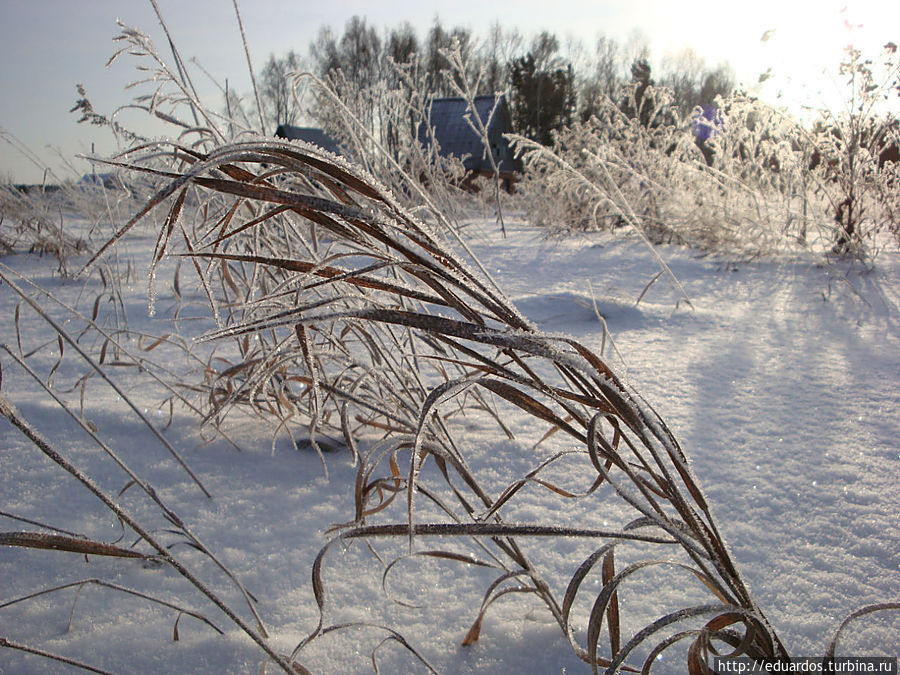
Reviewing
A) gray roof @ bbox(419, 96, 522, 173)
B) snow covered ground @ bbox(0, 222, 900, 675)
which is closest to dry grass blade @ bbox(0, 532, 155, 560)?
snow covered ground @ bbox(0, 222, 900, 675)

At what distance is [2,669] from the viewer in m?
0.53

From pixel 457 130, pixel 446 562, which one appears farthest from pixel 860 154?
pixel 457 130

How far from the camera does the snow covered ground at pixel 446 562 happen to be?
1.90ft

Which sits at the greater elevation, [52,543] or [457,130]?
[457,130]

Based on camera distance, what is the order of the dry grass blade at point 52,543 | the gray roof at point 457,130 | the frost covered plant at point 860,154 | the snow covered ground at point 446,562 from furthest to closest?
the gray roof at point 457,130, the frost covered plant at point 860,154, the snow covered ground at point 446,562, the dry grass blade at point 52,543

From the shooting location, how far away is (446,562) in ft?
2.40

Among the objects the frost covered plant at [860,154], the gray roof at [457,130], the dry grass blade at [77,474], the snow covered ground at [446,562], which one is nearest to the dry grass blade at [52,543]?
the dry grass blade at [77,474]

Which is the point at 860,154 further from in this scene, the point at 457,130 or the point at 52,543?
the point at 457,130

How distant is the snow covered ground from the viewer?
1.90ft

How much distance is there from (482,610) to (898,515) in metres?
0.64

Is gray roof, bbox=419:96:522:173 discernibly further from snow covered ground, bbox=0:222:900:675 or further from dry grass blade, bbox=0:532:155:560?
dry grass blade, bbox=0:532:155:560

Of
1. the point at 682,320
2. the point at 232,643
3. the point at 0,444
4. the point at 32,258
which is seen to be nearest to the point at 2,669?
the point at 232,643

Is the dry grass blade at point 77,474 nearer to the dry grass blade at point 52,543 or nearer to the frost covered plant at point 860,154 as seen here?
the dry grass blade at point 52,543

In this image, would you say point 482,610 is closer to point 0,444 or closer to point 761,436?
point 761,436
